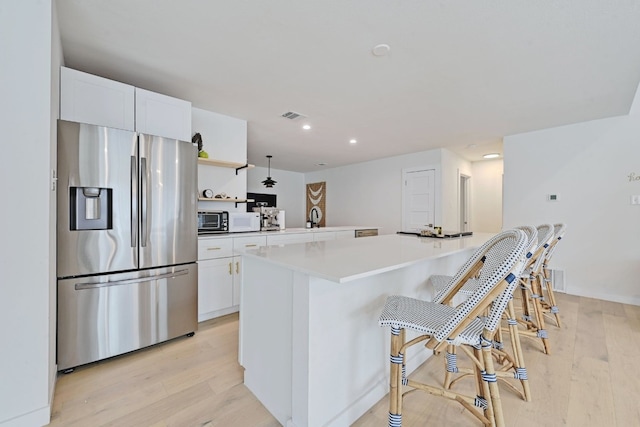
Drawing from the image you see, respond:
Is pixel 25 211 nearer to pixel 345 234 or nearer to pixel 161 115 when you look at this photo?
pixel 161 115

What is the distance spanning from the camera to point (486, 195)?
6.34 m

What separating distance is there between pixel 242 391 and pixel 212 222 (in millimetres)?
1836

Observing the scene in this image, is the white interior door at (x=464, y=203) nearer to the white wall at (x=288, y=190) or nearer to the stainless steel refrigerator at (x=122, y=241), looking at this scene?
the white wall at (x=288, y=190)

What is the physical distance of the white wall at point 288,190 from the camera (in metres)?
7.22

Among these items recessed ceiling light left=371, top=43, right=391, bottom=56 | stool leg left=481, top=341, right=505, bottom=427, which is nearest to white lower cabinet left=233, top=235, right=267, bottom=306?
recessed ceiling light left=371, top=43, right=391, bottom=56

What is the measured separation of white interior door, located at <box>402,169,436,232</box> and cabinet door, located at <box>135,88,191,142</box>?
4.18 meters

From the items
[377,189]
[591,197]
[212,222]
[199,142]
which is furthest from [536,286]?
[377,189]

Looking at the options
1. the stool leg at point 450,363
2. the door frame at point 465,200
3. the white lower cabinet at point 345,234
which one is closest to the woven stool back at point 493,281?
the stool leg at point 450,363

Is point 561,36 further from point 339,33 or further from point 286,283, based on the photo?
point 286,283

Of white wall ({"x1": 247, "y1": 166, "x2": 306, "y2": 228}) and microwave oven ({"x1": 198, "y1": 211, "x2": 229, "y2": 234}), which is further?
white wall ({"x1": 247, "y1": 166, "x2": 306, "y2": 228})

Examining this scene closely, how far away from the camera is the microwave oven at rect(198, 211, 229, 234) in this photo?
2977 mm

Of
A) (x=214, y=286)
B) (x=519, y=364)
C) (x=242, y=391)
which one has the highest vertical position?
(x=214, y=286)

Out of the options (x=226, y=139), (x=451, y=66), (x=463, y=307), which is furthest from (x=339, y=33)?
(x=226, y=139)

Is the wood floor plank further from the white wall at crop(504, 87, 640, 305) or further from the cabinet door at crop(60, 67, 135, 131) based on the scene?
the cabinet door at crop(60, 67, 135, 131)
